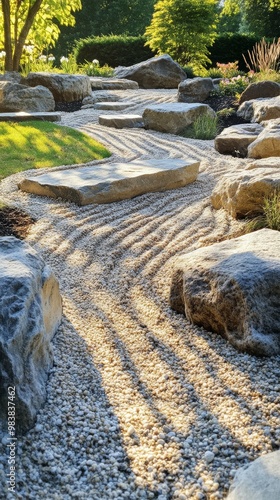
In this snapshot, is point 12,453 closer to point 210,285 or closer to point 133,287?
point 210,285

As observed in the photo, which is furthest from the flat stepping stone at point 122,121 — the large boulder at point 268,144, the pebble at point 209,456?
the pebble at point 209,456

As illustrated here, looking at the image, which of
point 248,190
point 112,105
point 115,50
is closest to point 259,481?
point 248,190

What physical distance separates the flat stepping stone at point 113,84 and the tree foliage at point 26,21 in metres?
1.94

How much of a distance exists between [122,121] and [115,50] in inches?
411

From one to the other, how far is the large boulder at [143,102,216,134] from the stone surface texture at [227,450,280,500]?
776cm

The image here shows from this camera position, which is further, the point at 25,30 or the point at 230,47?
the point at 230,47

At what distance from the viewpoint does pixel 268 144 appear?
21.8ft

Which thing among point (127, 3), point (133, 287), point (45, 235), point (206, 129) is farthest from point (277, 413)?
point (127, 3)

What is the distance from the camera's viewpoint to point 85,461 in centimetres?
220

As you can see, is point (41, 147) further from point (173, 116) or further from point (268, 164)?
point (268, 164)

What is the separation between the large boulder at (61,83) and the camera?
11.9 meters

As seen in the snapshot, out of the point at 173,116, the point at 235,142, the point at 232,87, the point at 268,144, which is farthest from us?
the point at 232,87

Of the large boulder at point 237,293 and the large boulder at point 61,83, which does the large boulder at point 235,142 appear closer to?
the large boulder at point 237,293

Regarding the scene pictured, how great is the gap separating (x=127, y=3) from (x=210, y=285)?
30.9 meters
